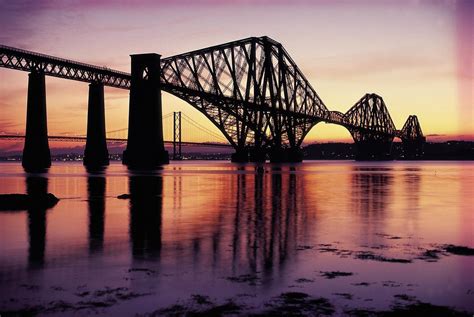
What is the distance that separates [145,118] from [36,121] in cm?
1822

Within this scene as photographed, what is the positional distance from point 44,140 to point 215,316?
252 ft

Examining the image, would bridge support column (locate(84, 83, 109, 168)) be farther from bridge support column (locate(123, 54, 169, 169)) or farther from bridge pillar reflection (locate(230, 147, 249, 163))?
bridge pillar reflection (locate(230, 147, 249, 163))

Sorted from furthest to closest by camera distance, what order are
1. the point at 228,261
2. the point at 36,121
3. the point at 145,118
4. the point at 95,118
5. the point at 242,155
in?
1. the point at 242,155
2. the point at 95,118
3. the point at 145,118
4. the point at 36,121
5. the point at 228,261

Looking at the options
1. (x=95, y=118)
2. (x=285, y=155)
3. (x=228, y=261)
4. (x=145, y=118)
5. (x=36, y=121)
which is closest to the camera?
(x=228, y=261)

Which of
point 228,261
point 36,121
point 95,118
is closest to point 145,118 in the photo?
point 95,118

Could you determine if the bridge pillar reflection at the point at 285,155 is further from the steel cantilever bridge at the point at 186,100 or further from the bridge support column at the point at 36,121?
the bridge support column at the point at 36,121

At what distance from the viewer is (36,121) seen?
78.6 metres

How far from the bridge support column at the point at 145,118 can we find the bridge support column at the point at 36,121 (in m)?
14.2

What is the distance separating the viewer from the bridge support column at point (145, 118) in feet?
300

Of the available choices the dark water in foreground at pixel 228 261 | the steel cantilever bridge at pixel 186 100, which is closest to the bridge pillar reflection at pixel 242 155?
the steel cantilever bridge at pixel 186 100

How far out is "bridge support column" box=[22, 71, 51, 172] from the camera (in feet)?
258

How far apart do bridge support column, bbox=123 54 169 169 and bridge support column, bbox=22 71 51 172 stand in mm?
14168

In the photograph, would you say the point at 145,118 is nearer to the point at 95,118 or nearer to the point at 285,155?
the point at 95,118

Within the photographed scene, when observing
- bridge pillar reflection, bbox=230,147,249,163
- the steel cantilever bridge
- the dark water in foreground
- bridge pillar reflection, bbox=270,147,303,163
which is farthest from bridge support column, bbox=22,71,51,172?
bridge pillar reflection, bbox=270,147,303,163
